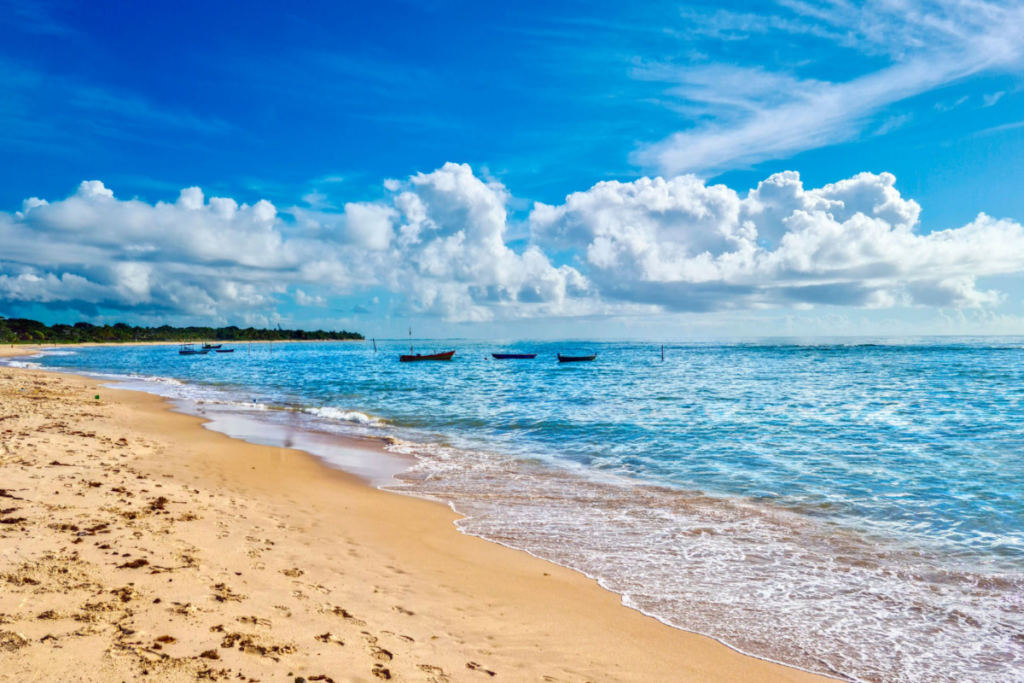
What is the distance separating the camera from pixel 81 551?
670 cm

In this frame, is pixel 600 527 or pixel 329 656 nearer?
pixel 329 656

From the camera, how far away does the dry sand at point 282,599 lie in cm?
482

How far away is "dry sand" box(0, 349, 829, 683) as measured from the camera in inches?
190

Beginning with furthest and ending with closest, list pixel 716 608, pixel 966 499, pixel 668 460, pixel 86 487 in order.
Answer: pixel 668 460 < pixel 966 499 < pixel 86 487 < pixel 716 608

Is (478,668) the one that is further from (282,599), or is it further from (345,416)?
(345,416)

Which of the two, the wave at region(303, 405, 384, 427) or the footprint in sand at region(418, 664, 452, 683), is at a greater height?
the footprint in sand at region(418, 664, 452, 683)

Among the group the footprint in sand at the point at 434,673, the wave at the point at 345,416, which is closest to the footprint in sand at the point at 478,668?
the footprint in sand at the point at 434,673

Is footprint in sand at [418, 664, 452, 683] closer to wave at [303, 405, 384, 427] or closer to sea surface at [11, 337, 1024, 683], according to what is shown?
sea surface at [11, 337, 1024, 683]

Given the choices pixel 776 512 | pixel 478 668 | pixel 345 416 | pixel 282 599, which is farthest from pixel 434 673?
pixel 345 416

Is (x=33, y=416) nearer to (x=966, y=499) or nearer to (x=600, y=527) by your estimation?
(x=600, y=527)

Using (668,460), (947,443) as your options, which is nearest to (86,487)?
(668,460)

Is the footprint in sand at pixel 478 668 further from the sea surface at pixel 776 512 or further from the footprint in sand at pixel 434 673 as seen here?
the sea surface at pixel 776 512

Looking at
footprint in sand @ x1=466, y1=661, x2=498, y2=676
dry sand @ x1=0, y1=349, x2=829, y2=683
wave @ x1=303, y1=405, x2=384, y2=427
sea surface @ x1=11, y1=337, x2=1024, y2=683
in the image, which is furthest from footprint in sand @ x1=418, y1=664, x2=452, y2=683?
wave @ x1=303, y1=405, x2=384, y2=427

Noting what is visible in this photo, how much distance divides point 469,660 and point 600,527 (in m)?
5.44
